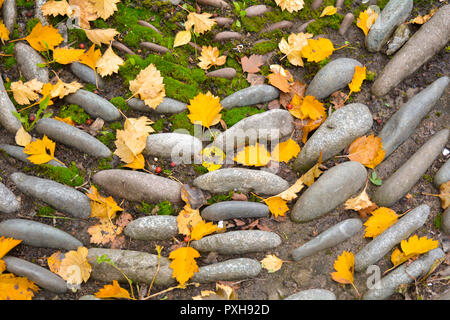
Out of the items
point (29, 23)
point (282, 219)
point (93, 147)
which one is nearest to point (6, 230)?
point (93, 147)

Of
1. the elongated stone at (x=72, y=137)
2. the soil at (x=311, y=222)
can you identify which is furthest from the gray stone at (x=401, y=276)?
the elongated stone at (x=72, y=137)

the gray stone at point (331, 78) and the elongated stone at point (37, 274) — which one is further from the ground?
the gray stone at point (331, 78)

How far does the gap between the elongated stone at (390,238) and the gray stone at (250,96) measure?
138cm

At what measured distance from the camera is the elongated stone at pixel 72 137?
3092 mm

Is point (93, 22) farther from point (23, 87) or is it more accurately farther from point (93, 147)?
point (93, 147)

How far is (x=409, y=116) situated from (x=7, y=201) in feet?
10.1

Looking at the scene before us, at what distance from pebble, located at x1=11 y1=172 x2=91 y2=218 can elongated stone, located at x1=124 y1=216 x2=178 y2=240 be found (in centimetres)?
36

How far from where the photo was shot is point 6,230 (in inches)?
111

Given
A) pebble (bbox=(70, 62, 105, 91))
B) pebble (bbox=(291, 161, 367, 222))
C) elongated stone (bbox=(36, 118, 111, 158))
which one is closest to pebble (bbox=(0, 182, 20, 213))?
elongated stone (bbox=(36, 118, 111, 158))

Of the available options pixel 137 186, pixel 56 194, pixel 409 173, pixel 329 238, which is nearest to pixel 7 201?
pixel 56 194

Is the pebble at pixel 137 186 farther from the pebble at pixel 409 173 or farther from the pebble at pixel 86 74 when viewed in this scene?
the pebble at pixel 409 173

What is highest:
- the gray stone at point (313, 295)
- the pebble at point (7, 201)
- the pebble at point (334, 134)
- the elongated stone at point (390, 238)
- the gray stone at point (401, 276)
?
the pebble at point (334, 134)
